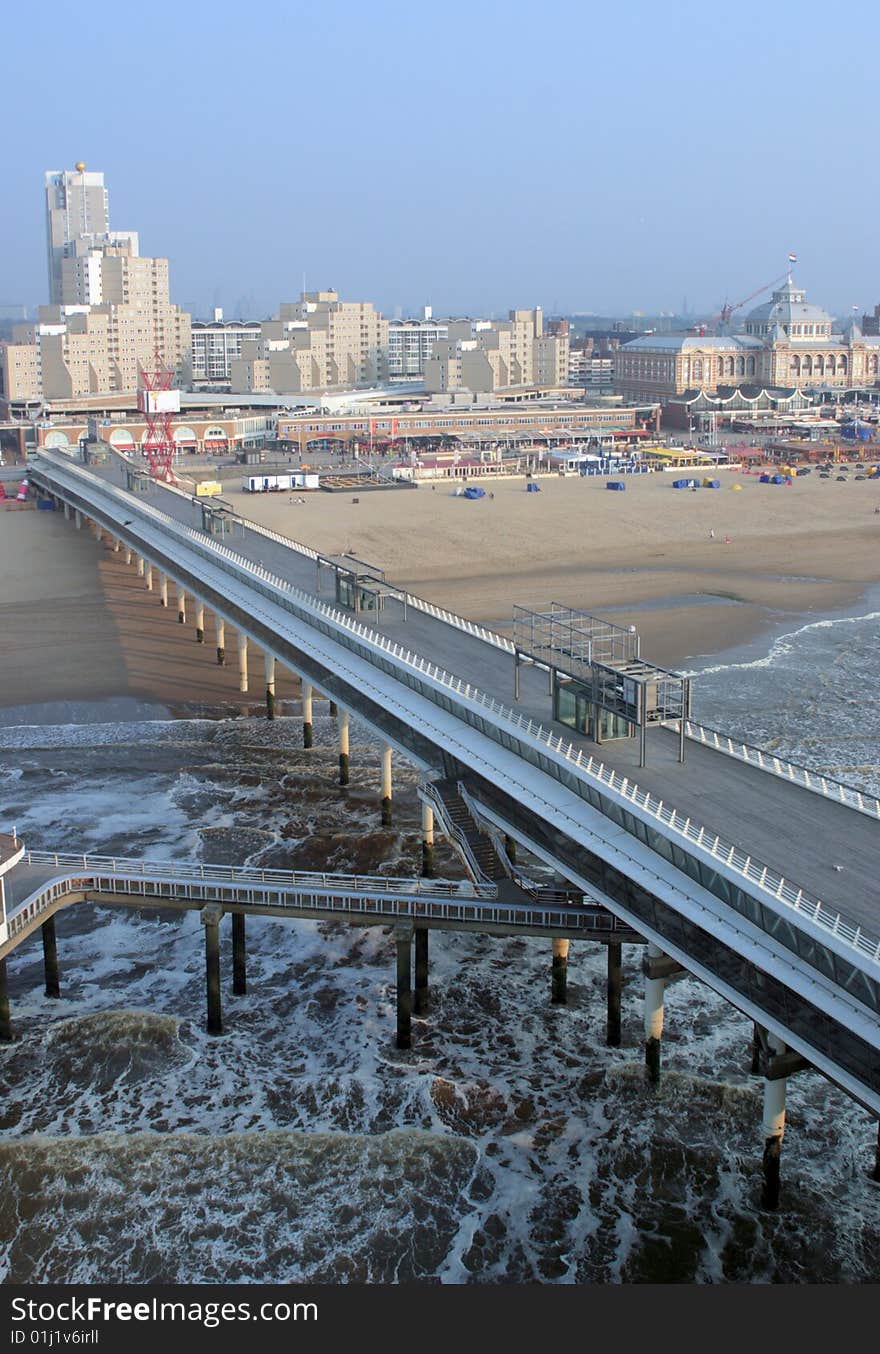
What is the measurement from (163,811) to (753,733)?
1656 cm

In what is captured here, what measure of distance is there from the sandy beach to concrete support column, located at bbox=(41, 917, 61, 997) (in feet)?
61.8

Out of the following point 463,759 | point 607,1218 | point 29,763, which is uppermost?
point 463,759

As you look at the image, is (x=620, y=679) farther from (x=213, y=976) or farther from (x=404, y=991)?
(x=213, y=976)

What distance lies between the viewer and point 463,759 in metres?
25.5

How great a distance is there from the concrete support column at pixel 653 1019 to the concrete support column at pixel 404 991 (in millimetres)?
4200

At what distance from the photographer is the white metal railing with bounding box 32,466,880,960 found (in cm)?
1772

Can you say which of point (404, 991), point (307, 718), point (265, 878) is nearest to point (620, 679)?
point (404, 991)

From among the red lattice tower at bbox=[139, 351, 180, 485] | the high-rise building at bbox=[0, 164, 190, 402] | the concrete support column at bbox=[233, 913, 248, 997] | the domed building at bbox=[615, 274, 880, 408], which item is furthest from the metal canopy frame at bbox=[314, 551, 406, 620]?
the domed building at bbox=[615, 274, 880, 408]

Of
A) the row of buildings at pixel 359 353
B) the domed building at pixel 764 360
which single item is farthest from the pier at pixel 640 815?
the domed building at pixel 764 360

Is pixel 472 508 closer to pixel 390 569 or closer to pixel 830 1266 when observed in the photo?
pixel 390 569

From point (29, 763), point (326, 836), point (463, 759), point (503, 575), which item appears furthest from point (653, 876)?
point (503, 575)

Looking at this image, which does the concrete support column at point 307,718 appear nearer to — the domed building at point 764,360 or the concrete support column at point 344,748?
the concrete support column at point 344,748

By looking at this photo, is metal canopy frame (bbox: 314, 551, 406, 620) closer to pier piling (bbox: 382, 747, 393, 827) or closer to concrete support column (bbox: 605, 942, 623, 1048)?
pier piling (bbox: 382, 747, 393, 827)

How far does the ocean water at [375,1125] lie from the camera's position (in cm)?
1895
